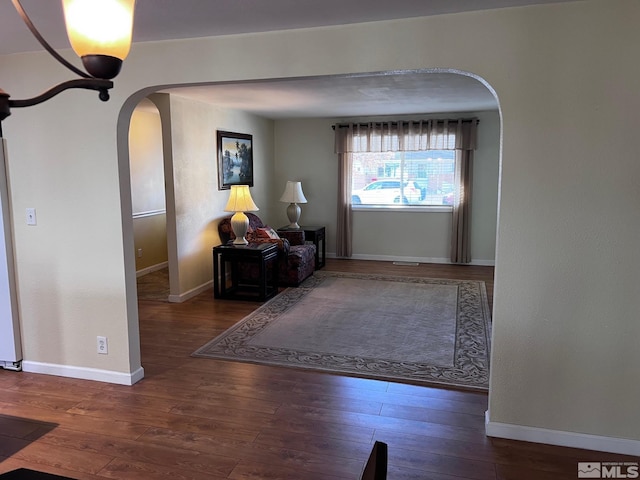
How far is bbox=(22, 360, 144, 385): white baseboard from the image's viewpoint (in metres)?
3.17

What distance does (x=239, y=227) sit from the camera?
5.49m

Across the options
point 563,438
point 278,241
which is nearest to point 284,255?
point 278,241

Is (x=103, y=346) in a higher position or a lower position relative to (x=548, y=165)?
lower

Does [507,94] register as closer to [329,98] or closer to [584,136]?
[584,136]

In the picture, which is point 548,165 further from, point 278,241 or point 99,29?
point 278,241

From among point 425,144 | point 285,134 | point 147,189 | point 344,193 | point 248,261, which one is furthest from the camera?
point 285,134

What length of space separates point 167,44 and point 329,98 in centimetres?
283

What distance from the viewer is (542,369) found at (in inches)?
96.1

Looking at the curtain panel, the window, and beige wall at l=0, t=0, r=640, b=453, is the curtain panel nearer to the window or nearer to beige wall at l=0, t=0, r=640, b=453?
the window

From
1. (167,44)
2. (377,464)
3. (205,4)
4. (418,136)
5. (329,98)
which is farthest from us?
(418,136)

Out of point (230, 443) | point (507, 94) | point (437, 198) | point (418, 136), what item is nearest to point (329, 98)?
point (418, 136)

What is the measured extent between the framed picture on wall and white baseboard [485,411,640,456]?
14.9ft

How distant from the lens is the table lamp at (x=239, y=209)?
5450 mm
